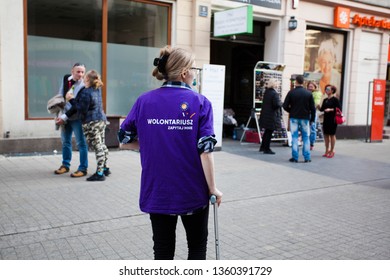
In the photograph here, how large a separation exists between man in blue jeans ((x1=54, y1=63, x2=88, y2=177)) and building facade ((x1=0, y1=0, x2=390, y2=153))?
218cm

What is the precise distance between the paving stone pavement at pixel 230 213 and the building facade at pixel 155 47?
153 cm

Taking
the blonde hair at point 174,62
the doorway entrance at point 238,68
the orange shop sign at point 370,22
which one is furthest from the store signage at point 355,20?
the blonde hair at point 174,62

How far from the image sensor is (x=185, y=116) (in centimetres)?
264

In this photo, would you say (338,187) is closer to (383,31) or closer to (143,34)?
(143,34)

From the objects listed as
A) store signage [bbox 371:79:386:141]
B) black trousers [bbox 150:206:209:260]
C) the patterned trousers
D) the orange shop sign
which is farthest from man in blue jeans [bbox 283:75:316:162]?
black trousers [bbox 150:206:209:260]

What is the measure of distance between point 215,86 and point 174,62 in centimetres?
754

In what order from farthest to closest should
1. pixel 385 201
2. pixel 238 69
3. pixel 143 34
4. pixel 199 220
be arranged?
1. pixel 238 69
2. pixel 143 34
3. pixel 385 201
4. pixel 199 220

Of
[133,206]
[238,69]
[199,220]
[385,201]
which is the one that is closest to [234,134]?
[238,69]

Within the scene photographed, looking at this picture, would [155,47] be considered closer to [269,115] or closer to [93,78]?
[269,115]

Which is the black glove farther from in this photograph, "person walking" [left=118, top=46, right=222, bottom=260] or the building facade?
the building facade

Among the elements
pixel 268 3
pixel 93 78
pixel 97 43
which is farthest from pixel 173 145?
pixel 268 3

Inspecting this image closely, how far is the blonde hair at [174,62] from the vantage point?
272 centimetres

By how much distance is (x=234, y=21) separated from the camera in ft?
35.7
